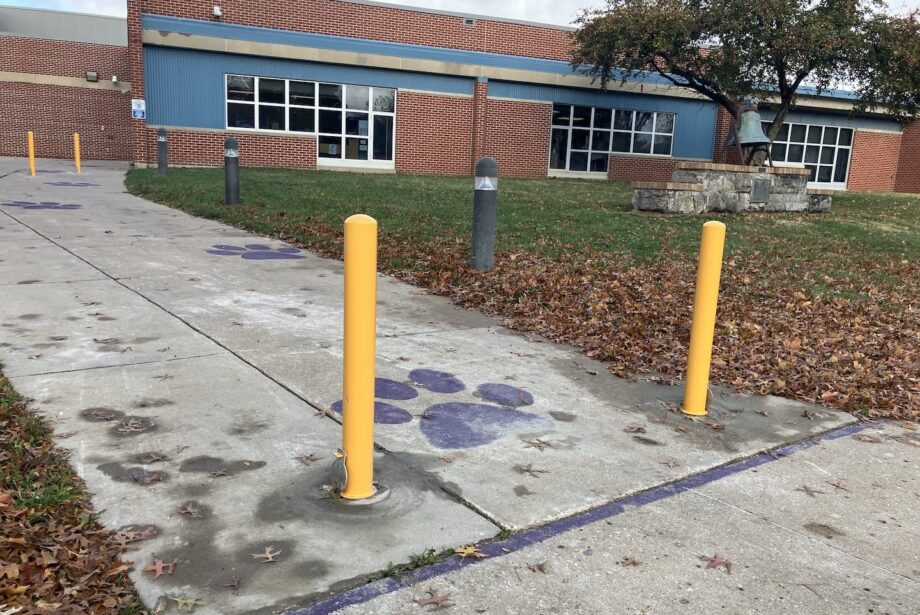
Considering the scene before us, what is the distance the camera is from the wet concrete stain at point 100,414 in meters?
3.84

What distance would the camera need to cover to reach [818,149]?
33281 millimetres

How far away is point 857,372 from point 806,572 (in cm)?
315

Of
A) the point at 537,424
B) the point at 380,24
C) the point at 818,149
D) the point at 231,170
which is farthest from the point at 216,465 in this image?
the point at 818,149

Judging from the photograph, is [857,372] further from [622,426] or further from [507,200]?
[507,200]

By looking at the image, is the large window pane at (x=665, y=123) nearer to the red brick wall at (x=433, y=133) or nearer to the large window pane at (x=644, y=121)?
the large window pane at (x=644, y=121)

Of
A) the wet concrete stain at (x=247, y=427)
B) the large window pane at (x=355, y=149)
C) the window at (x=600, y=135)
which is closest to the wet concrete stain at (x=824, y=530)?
the wet concrete stain at (x=247, y=427)

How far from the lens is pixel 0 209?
11680 millimetres

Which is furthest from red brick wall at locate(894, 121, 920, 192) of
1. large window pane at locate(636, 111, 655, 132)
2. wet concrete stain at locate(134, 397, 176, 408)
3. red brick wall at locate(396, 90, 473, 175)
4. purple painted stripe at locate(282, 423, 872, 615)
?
wet concrete stain at locate(134, 397, 176, 408)

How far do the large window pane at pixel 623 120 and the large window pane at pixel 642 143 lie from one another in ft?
1.79

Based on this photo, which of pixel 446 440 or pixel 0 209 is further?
pixel 0 209

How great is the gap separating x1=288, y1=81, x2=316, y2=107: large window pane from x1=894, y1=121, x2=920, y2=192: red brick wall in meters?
27.6

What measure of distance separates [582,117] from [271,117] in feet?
38.3

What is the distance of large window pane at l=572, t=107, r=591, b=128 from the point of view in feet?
91.5

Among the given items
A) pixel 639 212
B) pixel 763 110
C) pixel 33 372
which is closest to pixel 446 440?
pixel 33 372
